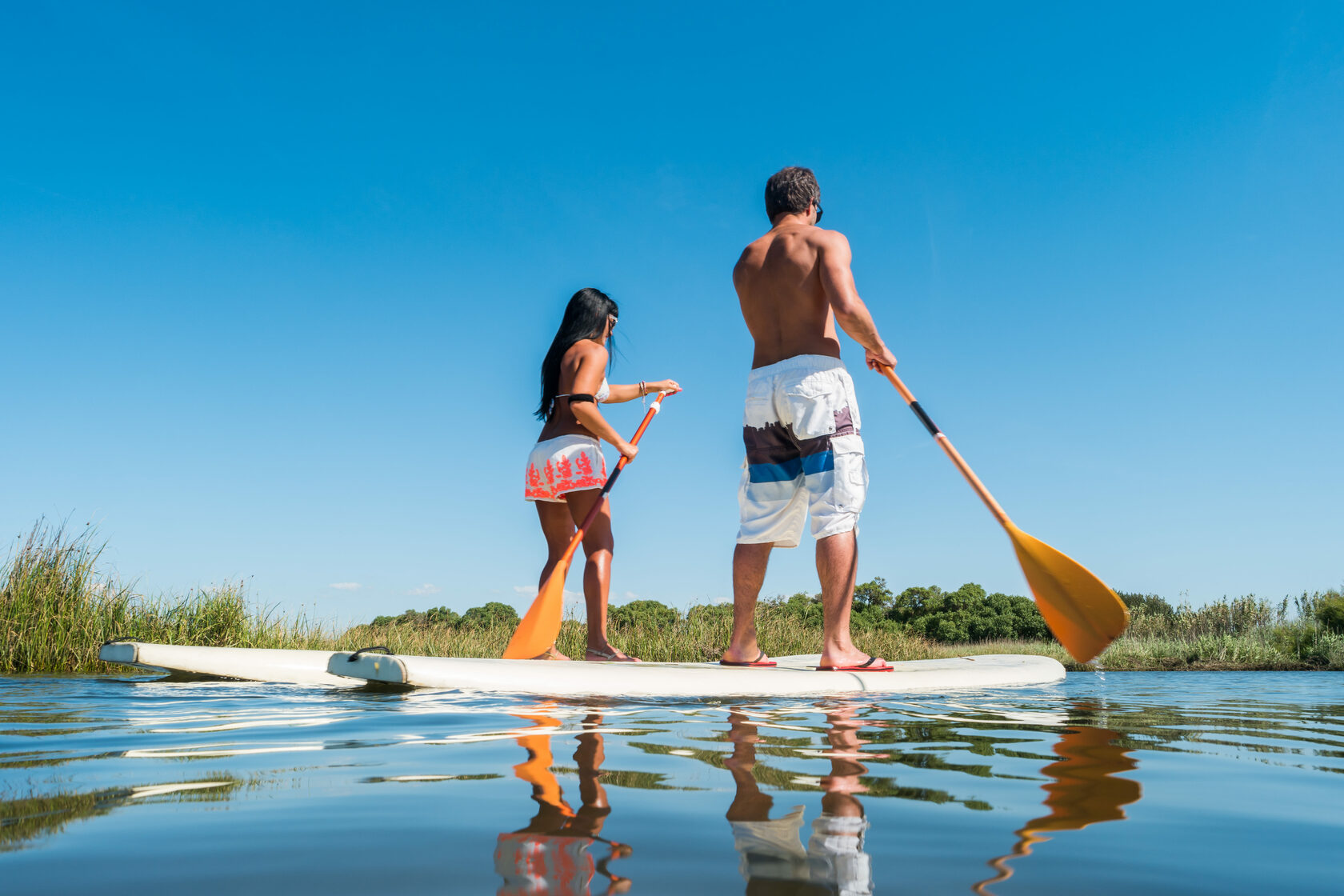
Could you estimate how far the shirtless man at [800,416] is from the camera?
384 cm

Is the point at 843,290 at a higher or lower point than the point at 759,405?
higher

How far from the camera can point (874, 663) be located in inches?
156

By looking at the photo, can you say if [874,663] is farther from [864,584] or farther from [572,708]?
[864,584]

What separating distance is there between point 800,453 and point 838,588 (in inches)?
27.6

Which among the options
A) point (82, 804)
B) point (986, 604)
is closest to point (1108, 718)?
point (82, 804)

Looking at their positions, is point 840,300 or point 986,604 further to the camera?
point 986,604

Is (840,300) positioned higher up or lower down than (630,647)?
higher up

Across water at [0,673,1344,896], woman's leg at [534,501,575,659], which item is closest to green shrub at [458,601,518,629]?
woman's leg at [534,501,575,659]

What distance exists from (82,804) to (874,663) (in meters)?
3.39

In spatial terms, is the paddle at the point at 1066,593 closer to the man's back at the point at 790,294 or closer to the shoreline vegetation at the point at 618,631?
the man's back at the point at 790,294

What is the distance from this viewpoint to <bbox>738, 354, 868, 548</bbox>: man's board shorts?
12.6 feet

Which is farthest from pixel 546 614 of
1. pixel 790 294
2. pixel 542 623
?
pixel 790 294

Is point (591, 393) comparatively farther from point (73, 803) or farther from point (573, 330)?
point (73, 803)

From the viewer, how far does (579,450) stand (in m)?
4.78
